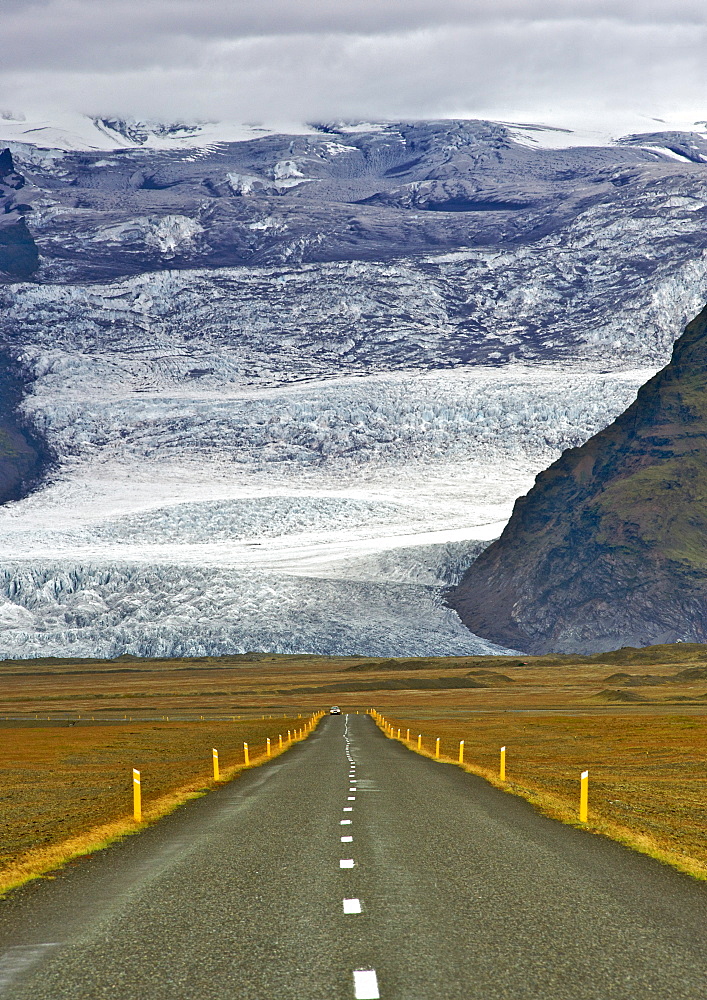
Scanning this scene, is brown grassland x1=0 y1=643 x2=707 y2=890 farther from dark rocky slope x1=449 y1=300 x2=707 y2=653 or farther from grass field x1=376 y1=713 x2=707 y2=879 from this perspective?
dark rocky slope x1=449 y1=300 x2=707 y2=653

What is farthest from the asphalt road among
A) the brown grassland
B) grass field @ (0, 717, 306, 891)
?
the brown grassland

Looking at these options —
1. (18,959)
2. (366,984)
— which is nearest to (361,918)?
(366,984)

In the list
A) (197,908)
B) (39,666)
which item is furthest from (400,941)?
(39,666)

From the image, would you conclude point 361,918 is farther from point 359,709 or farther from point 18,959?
point 359,709

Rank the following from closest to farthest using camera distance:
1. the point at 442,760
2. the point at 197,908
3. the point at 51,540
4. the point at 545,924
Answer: the point at 545,924 < the point at 197,908 < the point at 442,760 < the point at 51,540

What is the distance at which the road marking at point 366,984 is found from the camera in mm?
8102

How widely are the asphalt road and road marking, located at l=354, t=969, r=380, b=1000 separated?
0.08 feet

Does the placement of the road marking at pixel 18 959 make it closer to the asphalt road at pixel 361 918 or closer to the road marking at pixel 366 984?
the asphalt road at pixel 361 918

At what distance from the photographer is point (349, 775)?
101 feet

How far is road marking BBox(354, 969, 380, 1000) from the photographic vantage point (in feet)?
26.6

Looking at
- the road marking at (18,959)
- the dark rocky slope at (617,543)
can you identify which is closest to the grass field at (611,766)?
the road marking at (18,959)

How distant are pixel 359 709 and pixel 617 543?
Answer: 240 feet

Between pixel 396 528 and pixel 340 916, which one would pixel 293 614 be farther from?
pixel 340 916

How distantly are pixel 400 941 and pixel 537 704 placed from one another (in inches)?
3201
